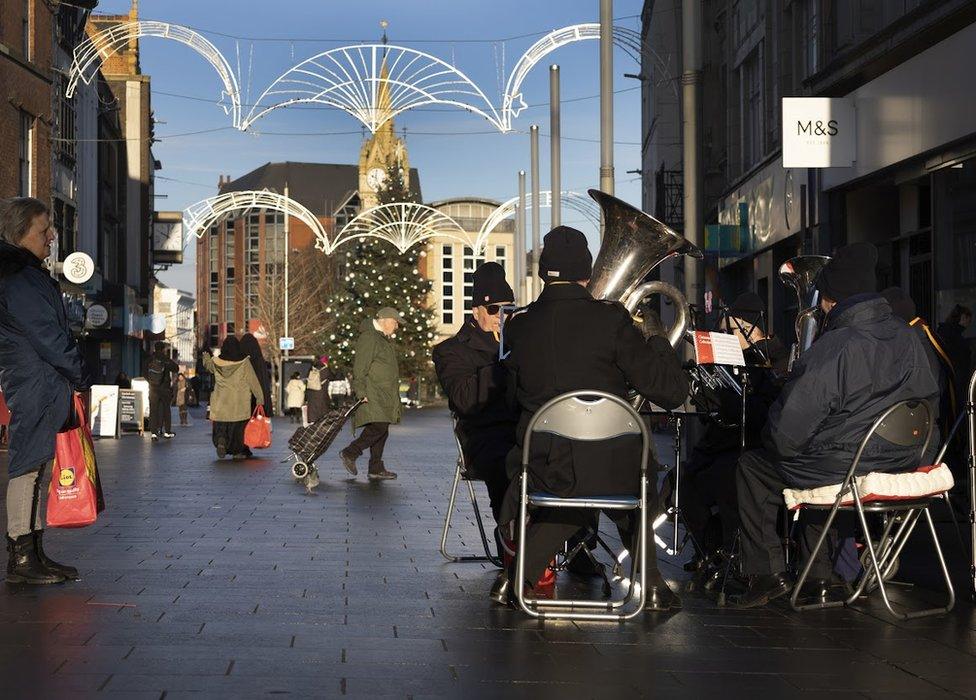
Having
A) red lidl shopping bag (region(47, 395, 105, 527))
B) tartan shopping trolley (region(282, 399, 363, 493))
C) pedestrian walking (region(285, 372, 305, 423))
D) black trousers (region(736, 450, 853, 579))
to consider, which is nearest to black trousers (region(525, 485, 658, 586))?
black trousers (region(736, 450, 853, 579))

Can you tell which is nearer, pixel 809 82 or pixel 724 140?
pixel 809 82

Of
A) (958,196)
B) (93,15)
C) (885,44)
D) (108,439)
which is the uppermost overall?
(93,15)

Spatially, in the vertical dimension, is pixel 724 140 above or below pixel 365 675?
above

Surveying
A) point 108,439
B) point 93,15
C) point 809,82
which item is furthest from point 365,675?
point 93,15

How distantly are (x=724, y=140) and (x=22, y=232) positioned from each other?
84.8 ft

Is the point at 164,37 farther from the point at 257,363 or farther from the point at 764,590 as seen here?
the point at 764,590

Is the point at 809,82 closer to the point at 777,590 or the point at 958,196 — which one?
the point at 958,196

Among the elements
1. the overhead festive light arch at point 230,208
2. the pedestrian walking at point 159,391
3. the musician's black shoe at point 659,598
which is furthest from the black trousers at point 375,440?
the overhead festive light arch at point 230,208

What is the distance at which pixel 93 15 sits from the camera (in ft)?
232

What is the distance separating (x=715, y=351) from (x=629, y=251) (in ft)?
4.67

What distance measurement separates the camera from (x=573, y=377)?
290 inches

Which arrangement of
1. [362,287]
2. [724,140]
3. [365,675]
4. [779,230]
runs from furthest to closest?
[362,287] → [724,140] → [779,230] → [365,675]

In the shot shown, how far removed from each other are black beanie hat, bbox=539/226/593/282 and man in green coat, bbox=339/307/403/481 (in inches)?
396

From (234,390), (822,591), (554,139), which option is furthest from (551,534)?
(554,139)
